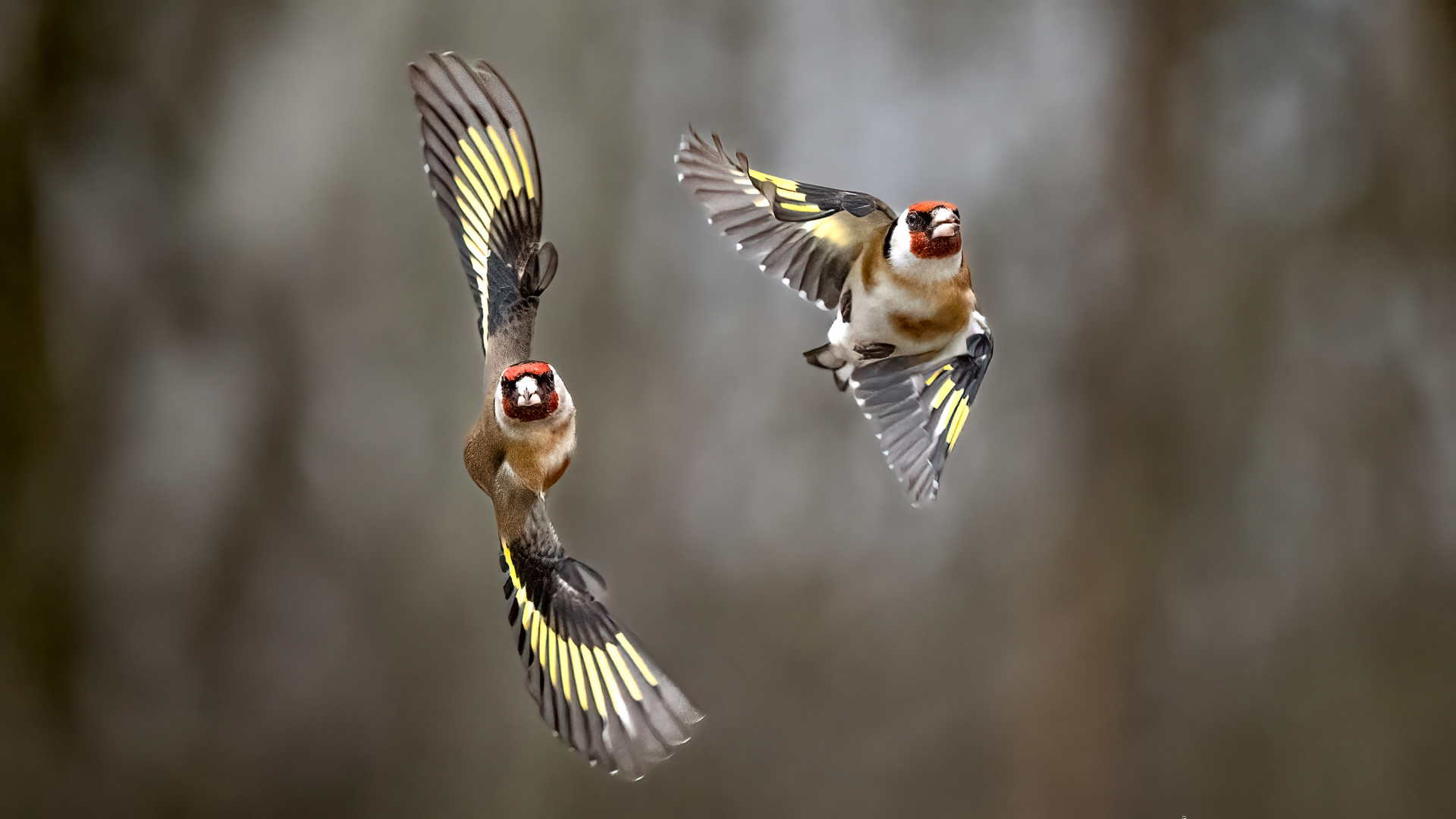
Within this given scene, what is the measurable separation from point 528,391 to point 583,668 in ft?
0.38

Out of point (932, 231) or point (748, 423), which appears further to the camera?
point (748, 423)

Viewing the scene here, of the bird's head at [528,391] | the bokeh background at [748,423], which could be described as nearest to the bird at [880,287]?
the bird's head at [528,391]

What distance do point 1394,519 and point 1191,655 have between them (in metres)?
0.36

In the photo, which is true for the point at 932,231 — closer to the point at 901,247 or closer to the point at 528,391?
the point at 901,247

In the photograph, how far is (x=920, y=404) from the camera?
47cm

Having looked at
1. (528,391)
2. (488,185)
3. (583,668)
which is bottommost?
(583,668)

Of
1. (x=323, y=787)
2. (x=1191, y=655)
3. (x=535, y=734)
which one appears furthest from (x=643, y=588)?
(x=1191, y=655)

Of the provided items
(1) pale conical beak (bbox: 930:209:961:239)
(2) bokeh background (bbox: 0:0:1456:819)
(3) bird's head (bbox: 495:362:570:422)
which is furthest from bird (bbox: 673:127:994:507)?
(2) bokeh background (bbox: 0:0:1456:819)

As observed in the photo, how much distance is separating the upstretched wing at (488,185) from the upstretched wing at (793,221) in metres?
0.08

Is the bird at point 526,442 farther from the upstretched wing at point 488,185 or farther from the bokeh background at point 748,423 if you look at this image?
the bokeh background at point 748,423

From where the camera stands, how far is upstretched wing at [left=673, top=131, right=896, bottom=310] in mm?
499

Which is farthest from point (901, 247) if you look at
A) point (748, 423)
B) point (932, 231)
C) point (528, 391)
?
point (748, 423)

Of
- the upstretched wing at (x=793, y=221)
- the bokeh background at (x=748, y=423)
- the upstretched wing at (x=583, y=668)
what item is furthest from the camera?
the bokeh background at (x=748, y=423)

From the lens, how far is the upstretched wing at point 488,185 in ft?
1.42
